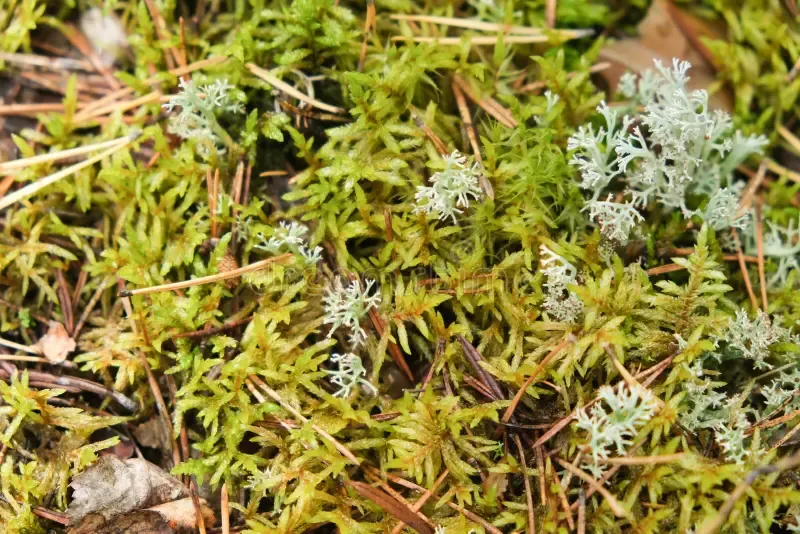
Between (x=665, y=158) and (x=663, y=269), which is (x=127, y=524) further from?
(x=665, y=158)

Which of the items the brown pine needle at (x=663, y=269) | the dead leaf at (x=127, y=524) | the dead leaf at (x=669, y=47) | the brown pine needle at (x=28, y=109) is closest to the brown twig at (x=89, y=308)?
the dead leaf at (x=127, y=524)

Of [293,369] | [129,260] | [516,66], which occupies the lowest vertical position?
[293,369]

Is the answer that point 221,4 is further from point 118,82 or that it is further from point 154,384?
point 154,384

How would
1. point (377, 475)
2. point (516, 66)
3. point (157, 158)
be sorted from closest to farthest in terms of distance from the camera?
point (377, 475)
point (157, 158)
point (516, 66)

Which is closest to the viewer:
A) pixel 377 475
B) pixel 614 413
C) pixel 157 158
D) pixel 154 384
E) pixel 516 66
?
pixel 614 413

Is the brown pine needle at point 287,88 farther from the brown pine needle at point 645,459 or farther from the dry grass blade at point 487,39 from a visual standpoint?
the brown pine needle at point 645,459

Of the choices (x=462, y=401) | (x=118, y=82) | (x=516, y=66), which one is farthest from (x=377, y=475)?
(x=118, y=82)

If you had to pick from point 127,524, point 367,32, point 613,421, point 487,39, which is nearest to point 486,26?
point 487,39
